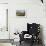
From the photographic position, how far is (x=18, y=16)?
270 cm

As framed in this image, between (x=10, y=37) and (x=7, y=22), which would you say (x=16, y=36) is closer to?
(x=10, y=37)

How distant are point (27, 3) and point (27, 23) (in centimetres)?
50

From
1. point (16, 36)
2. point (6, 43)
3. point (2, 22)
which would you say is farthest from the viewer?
point (2, 22)

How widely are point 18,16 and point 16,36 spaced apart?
1.67 feet

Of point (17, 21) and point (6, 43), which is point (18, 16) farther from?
point (6, 43)

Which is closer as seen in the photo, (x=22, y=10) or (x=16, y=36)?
(x=16, y=36)

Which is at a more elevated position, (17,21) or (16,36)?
(17,21)

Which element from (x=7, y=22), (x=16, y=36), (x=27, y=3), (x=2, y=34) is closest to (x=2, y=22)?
(x=7, y=22)

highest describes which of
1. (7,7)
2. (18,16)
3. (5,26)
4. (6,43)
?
(7,7)

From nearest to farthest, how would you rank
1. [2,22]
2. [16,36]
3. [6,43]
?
[6,43] → [16,36] → [2,22]

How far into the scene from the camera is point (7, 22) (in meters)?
2.68

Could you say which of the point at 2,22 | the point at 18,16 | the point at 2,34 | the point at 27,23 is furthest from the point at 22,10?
the point at 2,34

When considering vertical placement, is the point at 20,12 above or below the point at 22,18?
above

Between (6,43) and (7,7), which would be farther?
(7,7)
